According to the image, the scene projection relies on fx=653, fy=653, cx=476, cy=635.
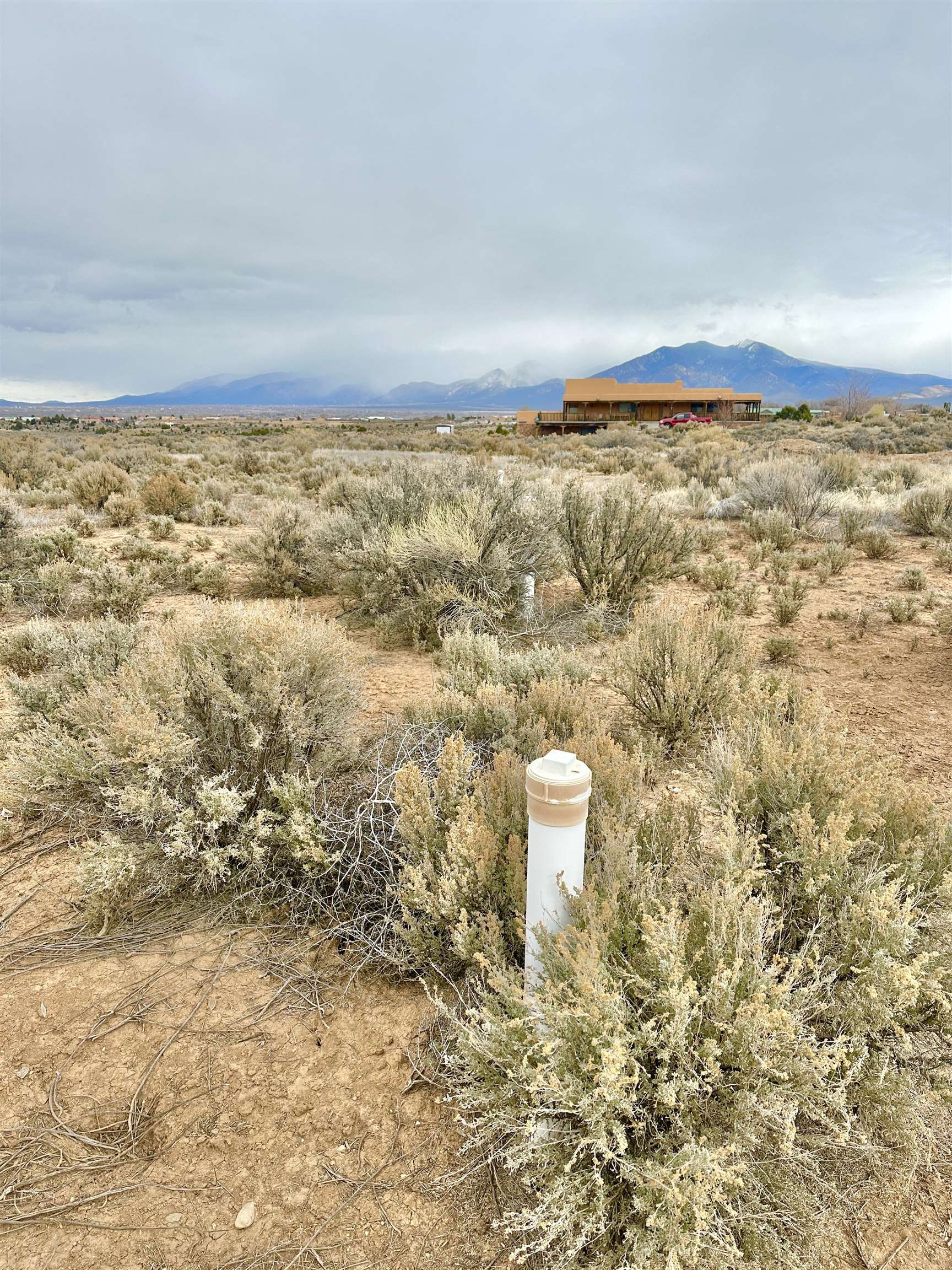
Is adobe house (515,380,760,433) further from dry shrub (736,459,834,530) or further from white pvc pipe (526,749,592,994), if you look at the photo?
white pvc pipe (526,749,592,994)

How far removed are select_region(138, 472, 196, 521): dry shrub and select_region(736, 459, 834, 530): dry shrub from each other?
11150 mm

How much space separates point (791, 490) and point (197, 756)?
38.6 ft

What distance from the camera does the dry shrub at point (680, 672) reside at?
13.4 ft

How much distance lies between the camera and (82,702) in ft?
11.1

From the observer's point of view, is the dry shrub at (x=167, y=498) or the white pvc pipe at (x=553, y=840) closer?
the white pvc pipe at (x=553, y=840)

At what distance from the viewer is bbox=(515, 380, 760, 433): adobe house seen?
51844 millimetres

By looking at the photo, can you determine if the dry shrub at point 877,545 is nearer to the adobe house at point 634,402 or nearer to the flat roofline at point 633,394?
the adobe house at point 634,402

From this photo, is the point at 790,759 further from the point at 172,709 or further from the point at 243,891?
the point at 172,709

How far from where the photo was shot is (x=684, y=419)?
46062mm

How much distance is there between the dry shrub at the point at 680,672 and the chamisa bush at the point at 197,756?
1.85 m

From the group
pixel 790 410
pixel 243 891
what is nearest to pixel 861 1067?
pixel 243 891

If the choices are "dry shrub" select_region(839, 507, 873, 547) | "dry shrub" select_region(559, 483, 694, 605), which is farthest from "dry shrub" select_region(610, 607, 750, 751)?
"dry shrub" select_region(839, 507, 873, 547)

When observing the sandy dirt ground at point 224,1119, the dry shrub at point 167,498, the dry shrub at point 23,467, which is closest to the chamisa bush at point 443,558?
the sandy dirt ground at point 224,1119

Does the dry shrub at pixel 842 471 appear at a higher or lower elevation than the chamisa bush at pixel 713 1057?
higher
